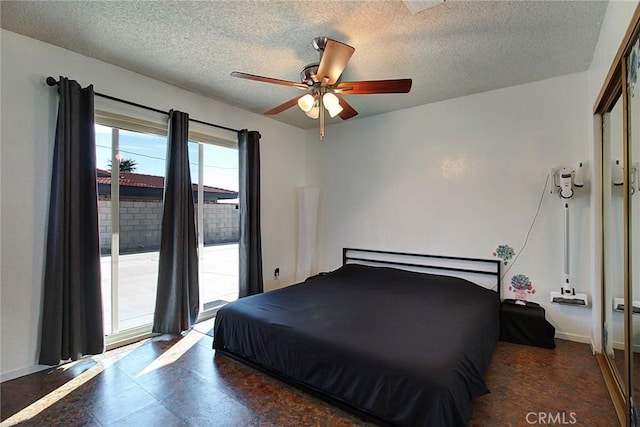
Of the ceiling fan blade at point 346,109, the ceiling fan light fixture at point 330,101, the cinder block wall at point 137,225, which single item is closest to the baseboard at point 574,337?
the ceiling fan blade at point 346,109

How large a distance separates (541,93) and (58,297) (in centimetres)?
500

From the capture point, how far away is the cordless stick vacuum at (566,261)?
2.84 m

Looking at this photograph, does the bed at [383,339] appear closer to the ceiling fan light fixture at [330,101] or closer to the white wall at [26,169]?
the white wall at [26,169]

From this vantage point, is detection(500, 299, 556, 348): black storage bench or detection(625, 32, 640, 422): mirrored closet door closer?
detection(625, 32, 640, 422): mirrored closet door

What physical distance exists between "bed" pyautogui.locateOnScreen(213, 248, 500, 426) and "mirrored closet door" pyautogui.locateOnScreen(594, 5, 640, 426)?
0.78m

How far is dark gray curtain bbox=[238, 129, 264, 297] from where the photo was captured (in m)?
3.95

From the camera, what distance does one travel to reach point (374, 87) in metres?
2.31

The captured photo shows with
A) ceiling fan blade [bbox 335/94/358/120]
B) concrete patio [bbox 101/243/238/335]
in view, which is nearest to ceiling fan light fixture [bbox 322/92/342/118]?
ceiling fan blade [bbox 335/94/358/120]

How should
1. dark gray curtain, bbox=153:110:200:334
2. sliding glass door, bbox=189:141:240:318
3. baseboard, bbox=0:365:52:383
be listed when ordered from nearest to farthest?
baseboard, bbox=0:365:52:383 < dark gray curtain, bbox=153:110:200:334 < sliding glass door, bbox=189:141:240:318

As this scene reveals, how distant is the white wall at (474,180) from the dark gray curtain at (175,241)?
2.26m

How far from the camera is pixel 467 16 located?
212 centimetres

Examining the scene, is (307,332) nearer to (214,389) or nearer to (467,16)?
(214,389)

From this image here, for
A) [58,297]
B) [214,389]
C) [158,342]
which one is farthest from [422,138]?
[58,297]

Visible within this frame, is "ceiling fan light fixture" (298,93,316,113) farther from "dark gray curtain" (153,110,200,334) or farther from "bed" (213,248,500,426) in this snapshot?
"bed" (213,248,500,426)
